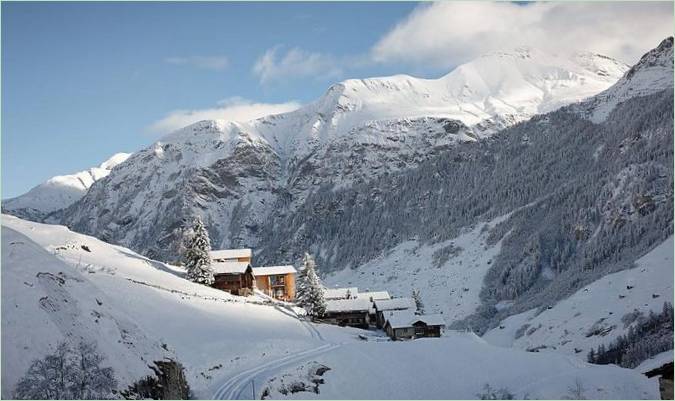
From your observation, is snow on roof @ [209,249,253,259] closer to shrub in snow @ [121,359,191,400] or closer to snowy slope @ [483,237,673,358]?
snowy slope @ [483,237,673,358]

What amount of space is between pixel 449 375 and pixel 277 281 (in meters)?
74.4

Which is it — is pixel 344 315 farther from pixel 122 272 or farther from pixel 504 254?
pixel 504 254

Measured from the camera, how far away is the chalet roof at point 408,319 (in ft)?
272

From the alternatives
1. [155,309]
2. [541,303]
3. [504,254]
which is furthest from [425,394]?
[504,254]

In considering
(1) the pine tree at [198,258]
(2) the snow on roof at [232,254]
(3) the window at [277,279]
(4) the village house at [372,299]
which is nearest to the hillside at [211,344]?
(1) the pine tree at [198,258]

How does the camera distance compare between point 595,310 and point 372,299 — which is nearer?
point 595,310

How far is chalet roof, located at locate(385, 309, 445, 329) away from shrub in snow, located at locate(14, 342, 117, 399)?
59238 millimetres

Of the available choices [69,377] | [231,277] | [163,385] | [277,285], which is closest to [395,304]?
[231,277]

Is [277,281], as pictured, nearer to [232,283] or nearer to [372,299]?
[372,299]

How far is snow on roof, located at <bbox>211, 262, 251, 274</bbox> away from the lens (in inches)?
3398

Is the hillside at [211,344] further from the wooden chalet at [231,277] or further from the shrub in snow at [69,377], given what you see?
the wooden chalet at [231,277]

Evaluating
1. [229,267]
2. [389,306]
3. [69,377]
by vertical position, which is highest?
[229,267]

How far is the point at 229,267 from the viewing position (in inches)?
3447

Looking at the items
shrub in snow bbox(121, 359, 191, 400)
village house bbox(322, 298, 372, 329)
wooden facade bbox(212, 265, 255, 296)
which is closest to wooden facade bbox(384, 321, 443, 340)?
village house bbox(322, 298, 372, 329)
